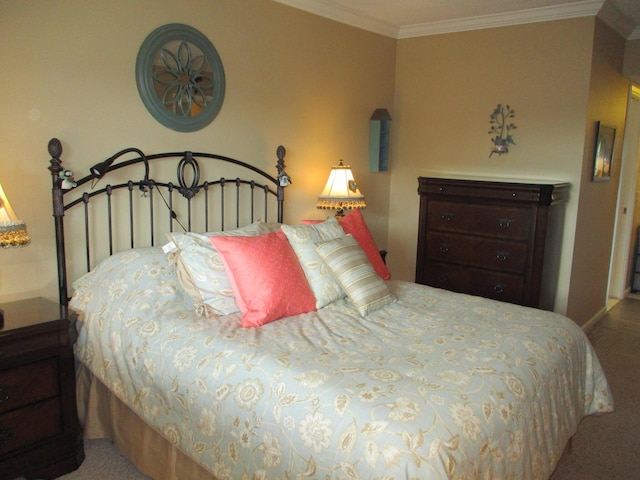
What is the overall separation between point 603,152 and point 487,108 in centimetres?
98

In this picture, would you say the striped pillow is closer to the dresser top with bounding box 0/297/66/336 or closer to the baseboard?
the dresser top with bounding box 0/297/66/336

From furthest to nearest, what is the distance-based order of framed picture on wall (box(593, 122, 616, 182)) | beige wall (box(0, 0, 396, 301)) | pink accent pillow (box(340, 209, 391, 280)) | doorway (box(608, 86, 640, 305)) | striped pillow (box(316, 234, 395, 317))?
doorway (box(608, 86, 640, 305))
framed picture on wall (box(593, 122, 616, 182))
pink accent pillow (box(340, 209, 391, 280))
striped pillow (box(316, 234, 395, 317))
beige wall (box(0, 0, 396, 301))

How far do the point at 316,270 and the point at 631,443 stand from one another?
193 centimetres

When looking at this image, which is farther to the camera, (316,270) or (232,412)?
(316,270)

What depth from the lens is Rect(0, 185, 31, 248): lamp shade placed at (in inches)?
77.3

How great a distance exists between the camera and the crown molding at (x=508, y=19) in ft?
11.4

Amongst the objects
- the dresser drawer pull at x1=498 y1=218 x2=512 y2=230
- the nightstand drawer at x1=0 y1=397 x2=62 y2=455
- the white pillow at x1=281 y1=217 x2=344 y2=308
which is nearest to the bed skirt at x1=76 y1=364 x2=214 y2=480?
the nightstand drawer at x1=0 y1=397 x2=62 y2=455

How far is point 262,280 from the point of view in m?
2.33

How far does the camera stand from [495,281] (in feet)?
12.2

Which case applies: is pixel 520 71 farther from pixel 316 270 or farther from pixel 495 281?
pixel 316 270

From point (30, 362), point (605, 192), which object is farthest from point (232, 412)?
point (605, 192)

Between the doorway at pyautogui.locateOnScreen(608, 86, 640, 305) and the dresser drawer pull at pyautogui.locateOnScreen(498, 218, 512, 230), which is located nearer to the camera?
the dresser drawer pull at pyautogui.locateOnScreen(498, 218, 512, 230)

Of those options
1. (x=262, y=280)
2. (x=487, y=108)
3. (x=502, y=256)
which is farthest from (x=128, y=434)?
(x=487, y=108)

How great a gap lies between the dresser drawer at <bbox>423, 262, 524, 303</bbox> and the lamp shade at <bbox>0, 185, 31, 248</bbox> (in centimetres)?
290
